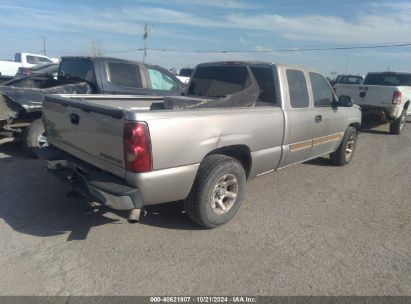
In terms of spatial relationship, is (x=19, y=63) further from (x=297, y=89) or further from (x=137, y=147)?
(x=137, y=147)

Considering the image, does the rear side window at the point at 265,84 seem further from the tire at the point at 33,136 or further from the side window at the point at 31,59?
the side window at the point at 31,59

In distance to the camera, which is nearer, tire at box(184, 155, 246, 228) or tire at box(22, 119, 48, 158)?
tire at box(184, 155, 246, 228)

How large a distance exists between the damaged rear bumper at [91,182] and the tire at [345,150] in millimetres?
4679

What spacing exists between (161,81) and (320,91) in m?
3.86

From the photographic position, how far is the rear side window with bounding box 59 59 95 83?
707 centimetres

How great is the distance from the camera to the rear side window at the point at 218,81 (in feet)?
15.9

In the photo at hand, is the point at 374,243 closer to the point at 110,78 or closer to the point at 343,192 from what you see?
the point at 343,192

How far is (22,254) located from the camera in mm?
3230

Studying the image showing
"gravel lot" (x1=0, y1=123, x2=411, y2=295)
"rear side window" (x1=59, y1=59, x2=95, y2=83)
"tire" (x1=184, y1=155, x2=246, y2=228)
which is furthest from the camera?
"rear side window" (x1=59, y1=59, x2=95, y2=83)

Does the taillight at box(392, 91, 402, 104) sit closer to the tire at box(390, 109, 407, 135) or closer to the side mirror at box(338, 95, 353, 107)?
the tire at box(390, 109, 407, 135)

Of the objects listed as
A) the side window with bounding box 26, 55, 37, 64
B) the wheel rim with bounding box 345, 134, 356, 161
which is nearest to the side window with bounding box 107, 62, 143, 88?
the wheel rim with bounding box 345, 134, 356, 161

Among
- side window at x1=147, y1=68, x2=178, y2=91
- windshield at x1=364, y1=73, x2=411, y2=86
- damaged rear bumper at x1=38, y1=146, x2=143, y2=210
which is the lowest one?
damaged rear bumper at x1=38, y1=146, x2=143, y2=210

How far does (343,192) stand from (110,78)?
4836 mm

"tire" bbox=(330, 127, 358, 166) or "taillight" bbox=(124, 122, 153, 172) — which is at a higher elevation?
"taillight" bbox=(124, 122, 153, 172)
